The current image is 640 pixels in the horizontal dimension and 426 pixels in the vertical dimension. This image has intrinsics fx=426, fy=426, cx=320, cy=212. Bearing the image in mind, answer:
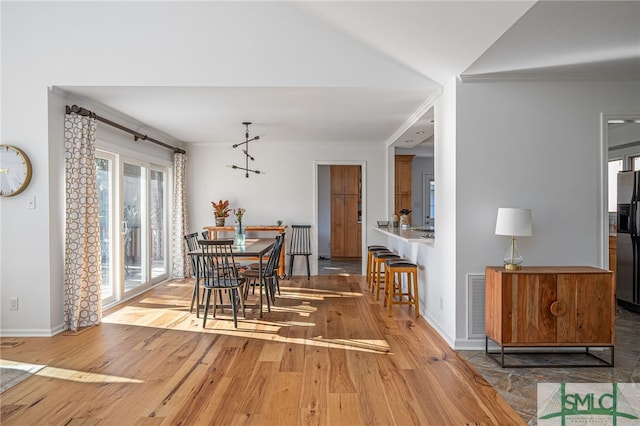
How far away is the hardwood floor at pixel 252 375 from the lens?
8.25 ft

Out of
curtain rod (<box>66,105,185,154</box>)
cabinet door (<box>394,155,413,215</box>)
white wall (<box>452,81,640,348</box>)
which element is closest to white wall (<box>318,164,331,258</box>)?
cabinet door (<box>394,155,413,215</box>)

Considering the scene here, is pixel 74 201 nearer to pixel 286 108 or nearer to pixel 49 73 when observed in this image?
pixel 49 73

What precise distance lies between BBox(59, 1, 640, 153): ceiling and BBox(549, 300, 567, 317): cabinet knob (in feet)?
6.27

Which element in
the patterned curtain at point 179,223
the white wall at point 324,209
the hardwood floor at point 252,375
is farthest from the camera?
the white wall at point 324,209

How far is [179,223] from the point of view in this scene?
283 inches

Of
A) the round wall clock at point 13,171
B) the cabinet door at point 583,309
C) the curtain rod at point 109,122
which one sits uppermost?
the curtain rod at point 109,122

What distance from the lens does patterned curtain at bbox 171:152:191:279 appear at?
7.16m

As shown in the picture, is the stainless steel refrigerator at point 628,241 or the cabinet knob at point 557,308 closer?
the cabinet knob at point 557,308

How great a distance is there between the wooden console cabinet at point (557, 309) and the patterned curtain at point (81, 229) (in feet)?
12.7

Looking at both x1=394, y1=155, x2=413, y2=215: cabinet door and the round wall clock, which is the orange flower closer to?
the round wall clock

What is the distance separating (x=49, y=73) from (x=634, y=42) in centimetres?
490

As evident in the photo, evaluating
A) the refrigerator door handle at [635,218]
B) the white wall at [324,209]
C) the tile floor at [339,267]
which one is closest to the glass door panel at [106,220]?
the tile floor at [339,267]

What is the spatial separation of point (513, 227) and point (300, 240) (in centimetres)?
462

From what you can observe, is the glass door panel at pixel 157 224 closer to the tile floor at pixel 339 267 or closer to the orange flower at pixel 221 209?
the orange flower at pixel 221 209
